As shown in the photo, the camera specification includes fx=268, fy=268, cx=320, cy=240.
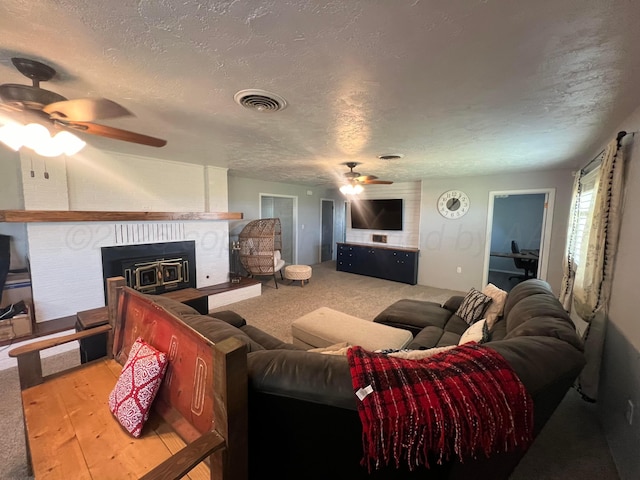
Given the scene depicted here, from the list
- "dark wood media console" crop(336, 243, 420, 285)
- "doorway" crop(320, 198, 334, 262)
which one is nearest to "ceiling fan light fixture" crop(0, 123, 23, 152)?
"dark wood media console" crop(336, 243, 420, 285)

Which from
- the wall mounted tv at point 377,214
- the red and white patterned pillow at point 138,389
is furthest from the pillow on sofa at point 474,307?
the wall mounted tv at point 377,214

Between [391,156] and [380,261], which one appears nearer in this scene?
[391,156]

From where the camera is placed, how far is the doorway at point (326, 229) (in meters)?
→ 7.43

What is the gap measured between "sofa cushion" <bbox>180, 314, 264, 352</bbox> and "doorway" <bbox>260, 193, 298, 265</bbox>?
4705 mm

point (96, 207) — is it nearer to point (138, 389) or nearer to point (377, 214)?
point (138, 389)

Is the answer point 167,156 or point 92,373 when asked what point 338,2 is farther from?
point 167,156

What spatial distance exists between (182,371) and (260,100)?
155 cm

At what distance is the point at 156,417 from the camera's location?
1.28 metres

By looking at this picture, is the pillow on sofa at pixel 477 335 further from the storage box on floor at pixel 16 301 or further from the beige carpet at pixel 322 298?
the storage box on floor at pixel 16 301

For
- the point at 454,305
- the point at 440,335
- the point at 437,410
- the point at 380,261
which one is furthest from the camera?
the point at 380,261

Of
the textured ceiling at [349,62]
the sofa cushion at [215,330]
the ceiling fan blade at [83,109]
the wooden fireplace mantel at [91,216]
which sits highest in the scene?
the textured ceiling at [349,62]

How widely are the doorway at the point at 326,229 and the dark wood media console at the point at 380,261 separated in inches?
43.9

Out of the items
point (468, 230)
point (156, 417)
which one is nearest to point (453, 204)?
point (468, 230)

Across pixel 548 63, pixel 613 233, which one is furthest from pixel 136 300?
pixel 613 233
